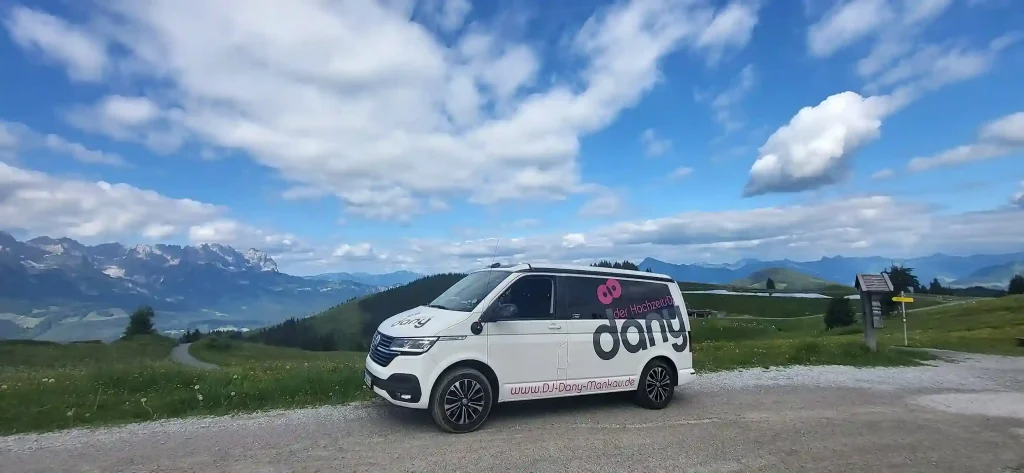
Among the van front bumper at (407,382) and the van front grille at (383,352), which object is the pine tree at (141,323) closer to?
the van front grille at (383,352)

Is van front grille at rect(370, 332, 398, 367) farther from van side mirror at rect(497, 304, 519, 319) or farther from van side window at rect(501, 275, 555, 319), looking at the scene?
van side window at rect(501, 275, 555, 319)

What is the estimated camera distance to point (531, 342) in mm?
8844

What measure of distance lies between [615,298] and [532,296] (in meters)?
1.75

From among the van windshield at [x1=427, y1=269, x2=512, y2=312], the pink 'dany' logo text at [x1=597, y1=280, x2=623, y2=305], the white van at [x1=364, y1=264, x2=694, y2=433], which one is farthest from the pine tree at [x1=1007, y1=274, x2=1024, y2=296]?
the van windshield at [x1=427, y1=269, x2=512, y2=312]

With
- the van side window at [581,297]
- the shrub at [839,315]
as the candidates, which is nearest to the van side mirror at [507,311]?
the van side window at [581,297]

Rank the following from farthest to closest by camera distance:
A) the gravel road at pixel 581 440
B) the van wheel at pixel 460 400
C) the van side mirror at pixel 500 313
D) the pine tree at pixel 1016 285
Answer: the pine tree at pixel 1016 285 < the van side mirror at pixel 500 313 < the van wheel at pixel 460 400 < the gravel road at pixel 581 440

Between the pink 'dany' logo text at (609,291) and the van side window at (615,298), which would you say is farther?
the pink 'dany' logo text at (609,291)

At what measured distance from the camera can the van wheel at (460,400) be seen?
26.7 ft

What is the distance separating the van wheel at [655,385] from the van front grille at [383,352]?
4.56 m

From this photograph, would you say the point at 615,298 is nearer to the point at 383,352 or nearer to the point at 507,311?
the point at 507,311

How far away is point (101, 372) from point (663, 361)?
10.8 meters

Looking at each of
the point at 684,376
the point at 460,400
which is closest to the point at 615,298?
the point at 684,376

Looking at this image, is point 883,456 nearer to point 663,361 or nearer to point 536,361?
point 663,361

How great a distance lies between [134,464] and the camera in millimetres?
6797
